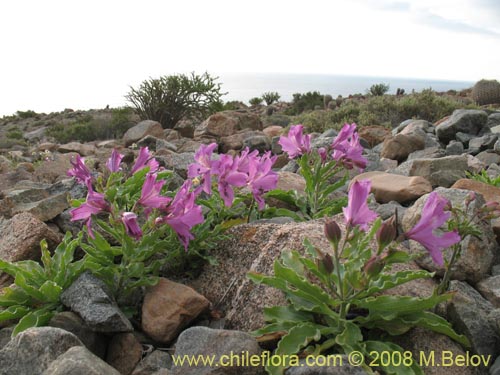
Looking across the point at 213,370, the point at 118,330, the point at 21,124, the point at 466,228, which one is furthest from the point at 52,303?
the point at 21,124

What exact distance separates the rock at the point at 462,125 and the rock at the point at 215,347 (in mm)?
6557

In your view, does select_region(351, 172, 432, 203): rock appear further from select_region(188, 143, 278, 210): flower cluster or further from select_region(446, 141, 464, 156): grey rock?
select_region(446, 141, 464, 156): grey rock

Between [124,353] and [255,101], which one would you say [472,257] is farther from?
[255,101]

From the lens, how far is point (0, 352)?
218cm

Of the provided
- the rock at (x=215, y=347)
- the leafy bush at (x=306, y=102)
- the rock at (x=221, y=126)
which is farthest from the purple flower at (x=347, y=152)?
the leafy bush at (x=306, y=102)

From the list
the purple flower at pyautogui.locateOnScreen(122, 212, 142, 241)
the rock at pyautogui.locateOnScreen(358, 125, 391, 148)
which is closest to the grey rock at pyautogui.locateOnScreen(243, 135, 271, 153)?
the rock at pyautogui.locateOnScreen(358, 125, 391, 148)

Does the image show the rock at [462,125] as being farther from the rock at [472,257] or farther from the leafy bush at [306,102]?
the leafy bush at [306,102]

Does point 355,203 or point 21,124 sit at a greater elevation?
point 355,203

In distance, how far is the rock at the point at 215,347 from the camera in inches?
85.8

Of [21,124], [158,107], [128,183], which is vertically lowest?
[21,124]

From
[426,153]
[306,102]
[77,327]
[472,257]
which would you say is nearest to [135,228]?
[77,327]

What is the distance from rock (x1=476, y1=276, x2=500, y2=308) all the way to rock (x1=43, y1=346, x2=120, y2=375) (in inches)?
79.7

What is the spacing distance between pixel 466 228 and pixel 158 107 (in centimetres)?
1369

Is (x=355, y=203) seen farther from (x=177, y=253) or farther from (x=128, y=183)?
(x=128, y=183)
